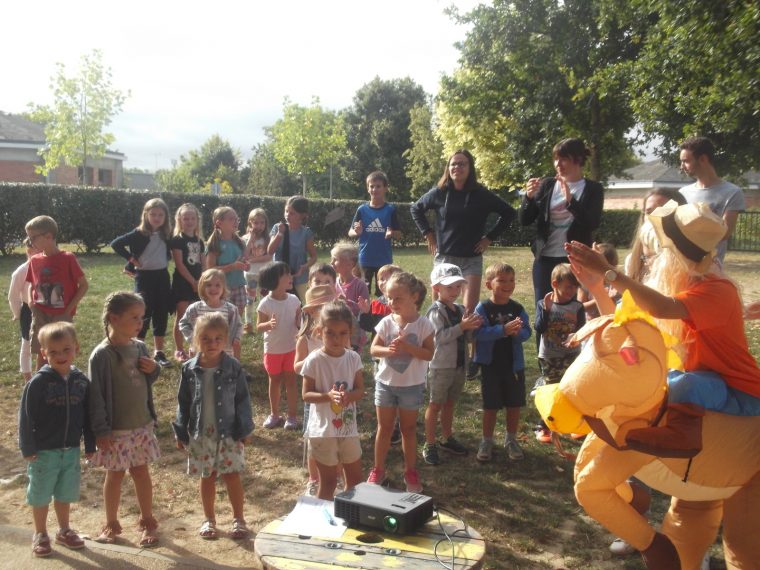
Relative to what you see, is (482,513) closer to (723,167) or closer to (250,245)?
(250,245)

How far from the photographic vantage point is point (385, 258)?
26.0 feet

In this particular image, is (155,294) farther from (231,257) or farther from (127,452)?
(127,452)

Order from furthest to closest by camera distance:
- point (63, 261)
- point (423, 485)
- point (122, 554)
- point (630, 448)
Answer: point (63, 261) < point (423, 485) < point (122, 554) < point (630, 448)

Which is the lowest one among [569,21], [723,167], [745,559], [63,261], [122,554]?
[122,554]

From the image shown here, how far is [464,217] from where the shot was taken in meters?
6.32

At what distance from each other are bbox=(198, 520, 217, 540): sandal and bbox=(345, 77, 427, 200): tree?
47.2 meters

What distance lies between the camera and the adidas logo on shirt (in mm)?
7691

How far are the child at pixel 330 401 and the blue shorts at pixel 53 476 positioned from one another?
139cm

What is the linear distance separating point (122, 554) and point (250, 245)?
489cm

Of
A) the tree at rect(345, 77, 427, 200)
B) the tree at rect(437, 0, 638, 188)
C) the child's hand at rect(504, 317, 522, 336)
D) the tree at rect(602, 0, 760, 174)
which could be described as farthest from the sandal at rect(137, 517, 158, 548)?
the tree at rect(345, 77, 427, 200)

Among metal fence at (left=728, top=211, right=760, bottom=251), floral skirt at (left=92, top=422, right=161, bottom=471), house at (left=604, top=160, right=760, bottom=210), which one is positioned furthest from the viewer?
house at (left=604, top=160, right=760, bottom=210)

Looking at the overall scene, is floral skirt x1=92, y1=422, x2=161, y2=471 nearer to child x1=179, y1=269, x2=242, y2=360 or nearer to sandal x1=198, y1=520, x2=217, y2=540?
sandal x1=198, y1=520, x2=217, y2=540

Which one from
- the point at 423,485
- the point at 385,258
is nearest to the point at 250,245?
the point at 385,258

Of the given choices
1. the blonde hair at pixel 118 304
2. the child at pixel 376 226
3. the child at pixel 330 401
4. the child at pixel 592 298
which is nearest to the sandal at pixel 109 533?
the blonde hair at pixel 118 304
